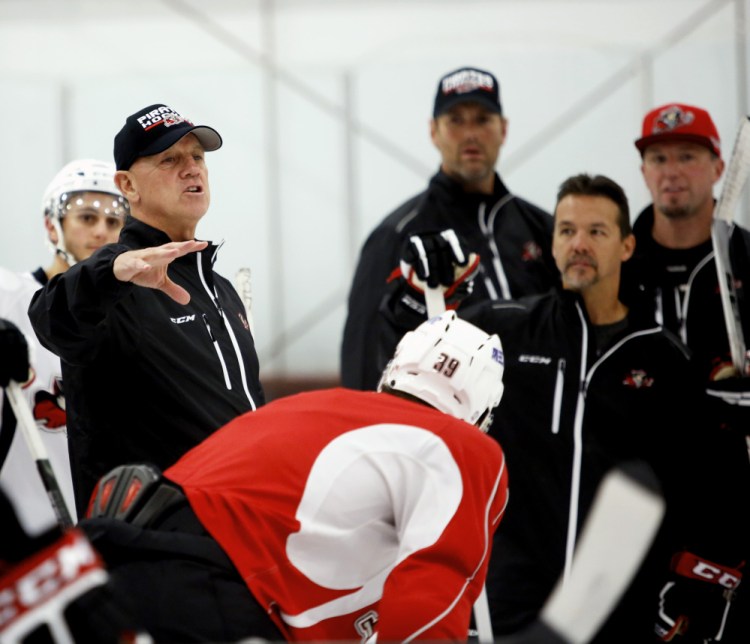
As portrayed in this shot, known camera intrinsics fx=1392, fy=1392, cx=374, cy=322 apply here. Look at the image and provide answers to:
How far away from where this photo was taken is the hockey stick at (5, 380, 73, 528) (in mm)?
2316

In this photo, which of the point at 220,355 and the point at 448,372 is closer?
the point at 448,372

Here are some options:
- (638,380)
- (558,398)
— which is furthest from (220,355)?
(638,380)

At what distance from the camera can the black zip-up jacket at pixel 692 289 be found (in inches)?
132

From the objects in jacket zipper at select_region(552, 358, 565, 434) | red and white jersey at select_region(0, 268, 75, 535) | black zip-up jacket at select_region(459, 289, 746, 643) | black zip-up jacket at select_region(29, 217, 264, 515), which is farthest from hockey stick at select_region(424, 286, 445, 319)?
red and white jersey at select_region(0, 268, 75, 535)

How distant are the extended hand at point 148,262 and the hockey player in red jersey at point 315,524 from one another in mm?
317

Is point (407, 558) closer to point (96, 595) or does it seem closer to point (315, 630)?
point (315, 630)

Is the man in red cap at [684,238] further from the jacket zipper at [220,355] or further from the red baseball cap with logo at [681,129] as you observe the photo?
the jacket zipper at [220,355]

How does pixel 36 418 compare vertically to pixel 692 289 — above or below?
below

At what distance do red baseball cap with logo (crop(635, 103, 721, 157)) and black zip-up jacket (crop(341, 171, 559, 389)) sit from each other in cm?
37

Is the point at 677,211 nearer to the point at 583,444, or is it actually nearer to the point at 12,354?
the point at 583,444

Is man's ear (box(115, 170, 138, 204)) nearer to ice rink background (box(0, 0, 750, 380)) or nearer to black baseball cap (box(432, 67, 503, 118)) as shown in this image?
black baseball cap (box(432, 67, 503, 118))

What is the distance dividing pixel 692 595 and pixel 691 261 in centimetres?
82

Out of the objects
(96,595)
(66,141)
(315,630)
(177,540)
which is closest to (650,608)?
(315,630)

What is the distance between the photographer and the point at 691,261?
3.46 meters
